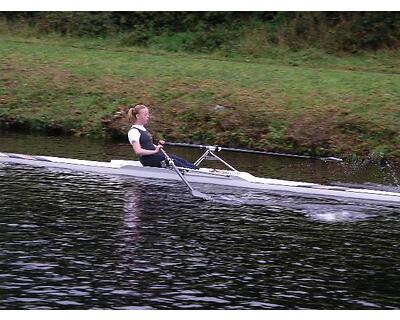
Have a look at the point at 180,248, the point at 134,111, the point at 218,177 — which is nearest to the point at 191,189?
the point at 218,177

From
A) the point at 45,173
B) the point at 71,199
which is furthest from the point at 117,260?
the point at 45,173

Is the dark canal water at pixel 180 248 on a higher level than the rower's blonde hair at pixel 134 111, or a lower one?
lower

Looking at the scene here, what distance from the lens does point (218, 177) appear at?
18.6m

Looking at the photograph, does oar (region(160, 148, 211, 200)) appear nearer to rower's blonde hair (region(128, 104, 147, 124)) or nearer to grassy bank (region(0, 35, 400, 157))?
rower's blonde hair (region(128, 104, 147, 124))

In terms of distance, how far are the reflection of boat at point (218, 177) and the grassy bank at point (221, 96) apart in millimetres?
6711

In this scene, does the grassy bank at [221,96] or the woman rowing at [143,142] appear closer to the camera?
the woman rowing at [143,142]

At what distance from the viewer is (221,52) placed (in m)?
34.8

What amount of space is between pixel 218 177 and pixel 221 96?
9843 mm

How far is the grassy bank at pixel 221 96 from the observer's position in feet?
84.0

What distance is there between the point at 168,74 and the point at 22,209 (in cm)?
1539

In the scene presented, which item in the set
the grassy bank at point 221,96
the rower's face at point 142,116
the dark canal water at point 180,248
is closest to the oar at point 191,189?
the dark canal water at point 180,248

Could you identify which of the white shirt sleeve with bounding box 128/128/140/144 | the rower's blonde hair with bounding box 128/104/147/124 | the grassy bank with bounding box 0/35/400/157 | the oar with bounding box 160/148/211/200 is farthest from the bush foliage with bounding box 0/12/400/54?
the oar with bounding box 160/148/211/200

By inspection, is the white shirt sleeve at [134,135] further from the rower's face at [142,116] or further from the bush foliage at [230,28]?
the bush foliage at [230,28]

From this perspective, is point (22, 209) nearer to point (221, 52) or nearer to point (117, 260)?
point (117, 260)
